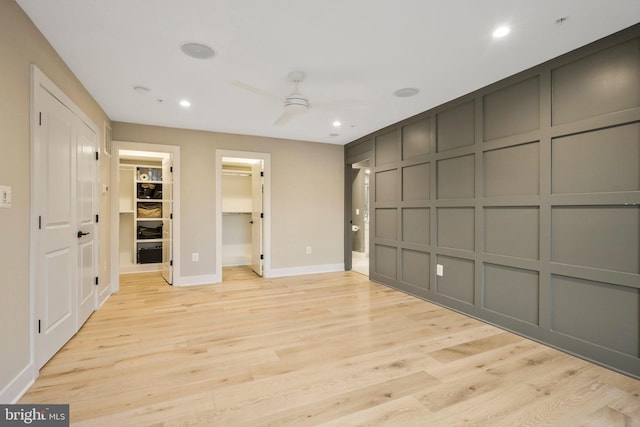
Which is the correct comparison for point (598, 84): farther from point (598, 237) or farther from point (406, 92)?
point (406, 92)

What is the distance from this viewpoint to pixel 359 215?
7.00 metres

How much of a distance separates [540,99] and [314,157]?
3.58 metres

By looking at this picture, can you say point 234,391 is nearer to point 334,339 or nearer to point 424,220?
point 334,339

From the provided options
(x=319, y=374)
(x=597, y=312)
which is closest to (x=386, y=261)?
(x=597, y=312)

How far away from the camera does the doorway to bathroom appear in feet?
20.1

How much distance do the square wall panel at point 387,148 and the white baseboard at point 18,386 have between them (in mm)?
4323

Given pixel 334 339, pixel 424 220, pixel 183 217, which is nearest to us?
pixel 334 339

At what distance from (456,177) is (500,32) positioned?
5.22 ft

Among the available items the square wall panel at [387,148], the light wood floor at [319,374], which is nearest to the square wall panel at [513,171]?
the light wood floor at [319,374]

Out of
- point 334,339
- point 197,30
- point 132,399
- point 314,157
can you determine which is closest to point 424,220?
point 334,339

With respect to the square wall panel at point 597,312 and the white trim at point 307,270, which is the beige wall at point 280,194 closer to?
the white trim at point 307,270

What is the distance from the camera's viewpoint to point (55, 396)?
1.83m

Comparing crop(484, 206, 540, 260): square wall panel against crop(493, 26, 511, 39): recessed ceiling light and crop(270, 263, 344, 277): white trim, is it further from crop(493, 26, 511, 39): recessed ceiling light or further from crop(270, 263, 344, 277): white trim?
crop(270, 263, 344, 277): white trim

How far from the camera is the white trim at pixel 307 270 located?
5.24 meters
